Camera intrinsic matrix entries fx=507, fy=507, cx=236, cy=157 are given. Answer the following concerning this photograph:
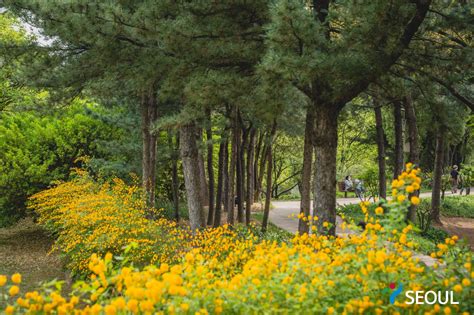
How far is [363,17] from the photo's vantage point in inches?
293

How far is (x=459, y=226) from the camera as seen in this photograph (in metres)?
18.6

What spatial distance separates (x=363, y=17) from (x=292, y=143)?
17723 millimetres

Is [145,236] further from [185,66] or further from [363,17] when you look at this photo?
[363,17]

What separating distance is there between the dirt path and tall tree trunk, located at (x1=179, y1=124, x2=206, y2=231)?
29.7 feet

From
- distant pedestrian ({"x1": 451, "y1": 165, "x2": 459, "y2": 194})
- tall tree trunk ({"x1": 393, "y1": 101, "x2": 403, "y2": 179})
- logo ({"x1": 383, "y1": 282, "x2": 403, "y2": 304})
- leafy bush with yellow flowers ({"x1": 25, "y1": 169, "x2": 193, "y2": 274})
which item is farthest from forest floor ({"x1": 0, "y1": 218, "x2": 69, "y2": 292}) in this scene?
distant pedestrian ({"x1": 451, "y1": 165, "x2": 459, "y2": 194})

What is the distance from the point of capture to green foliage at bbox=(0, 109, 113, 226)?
49.7 feet

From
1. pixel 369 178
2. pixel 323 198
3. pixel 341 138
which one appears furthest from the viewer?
pixel 341 138

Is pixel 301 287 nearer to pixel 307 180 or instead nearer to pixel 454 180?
pixel 307 180

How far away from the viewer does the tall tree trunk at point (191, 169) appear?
11727 millimetres

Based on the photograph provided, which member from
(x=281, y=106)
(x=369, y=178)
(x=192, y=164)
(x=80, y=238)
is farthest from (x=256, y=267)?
(x=369, y=178)

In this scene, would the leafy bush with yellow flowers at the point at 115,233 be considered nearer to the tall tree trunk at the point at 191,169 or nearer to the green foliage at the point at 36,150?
the tall tree trunk at the point at 191,169

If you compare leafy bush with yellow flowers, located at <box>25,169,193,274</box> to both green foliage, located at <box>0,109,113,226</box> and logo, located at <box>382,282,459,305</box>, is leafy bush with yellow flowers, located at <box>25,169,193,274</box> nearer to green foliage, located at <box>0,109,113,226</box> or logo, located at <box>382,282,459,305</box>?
green foliage, located at <box>0,109,113,226</box>

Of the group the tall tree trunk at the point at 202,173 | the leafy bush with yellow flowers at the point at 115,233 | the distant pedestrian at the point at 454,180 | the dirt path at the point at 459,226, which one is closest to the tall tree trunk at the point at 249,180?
the tall tree trunk at the point at 202,173

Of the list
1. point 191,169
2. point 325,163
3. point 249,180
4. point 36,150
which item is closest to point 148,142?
point 191,169
